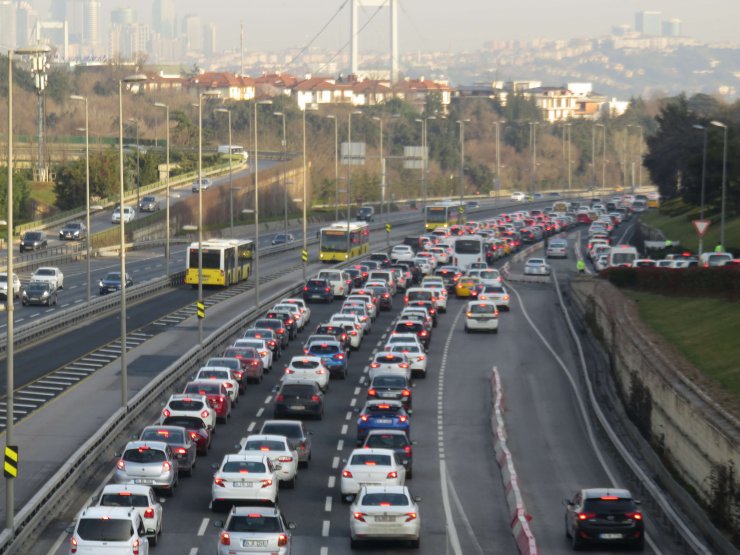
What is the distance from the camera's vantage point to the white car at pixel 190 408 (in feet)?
133

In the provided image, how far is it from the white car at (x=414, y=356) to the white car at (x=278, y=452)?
1746 centimetres

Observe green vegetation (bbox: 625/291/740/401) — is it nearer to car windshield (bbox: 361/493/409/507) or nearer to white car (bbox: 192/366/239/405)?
car windshield (bbox: 361/493/409/507)

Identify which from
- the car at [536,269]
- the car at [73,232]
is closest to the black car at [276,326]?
the car at [536,269]

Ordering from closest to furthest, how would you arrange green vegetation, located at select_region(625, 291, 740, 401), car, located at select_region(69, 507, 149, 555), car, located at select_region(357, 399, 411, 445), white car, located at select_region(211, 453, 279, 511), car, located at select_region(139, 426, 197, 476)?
car, located at select_region(69, 507, 149, 555)
white car, located at select_region(211, 453, 279, 511)
car, located at select_region(139, 426, 197, 476)
car, located at select_region(357, 399, 411, 445)
green vegetation, located at select_region(625, 291, 740, 401)

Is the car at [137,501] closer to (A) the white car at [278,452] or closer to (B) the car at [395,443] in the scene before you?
(A) the white car at [278,452]

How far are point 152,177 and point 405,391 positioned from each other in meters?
96.8

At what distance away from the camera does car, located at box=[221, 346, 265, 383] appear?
5169 centimetres

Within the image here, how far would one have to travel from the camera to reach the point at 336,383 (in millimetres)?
53438

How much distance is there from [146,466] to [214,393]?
1032 cm

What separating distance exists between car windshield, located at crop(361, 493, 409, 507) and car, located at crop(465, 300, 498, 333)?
118 ft

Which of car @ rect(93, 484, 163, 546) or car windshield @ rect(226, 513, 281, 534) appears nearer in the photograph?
car windshield @ rect(226, 513, 281, 534)

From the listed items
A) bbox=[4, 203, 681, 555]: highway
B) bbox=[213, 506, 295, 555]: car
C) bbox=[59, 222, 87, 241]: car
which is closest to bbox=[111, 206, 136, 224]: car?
bbox=[59, 222, 87, 241]: car

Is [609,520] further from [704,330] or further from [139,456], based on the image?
[704,330]

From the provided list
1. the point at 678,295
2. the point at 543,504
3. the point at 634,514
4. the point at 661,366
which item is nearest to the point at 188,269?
the point at 678,295
